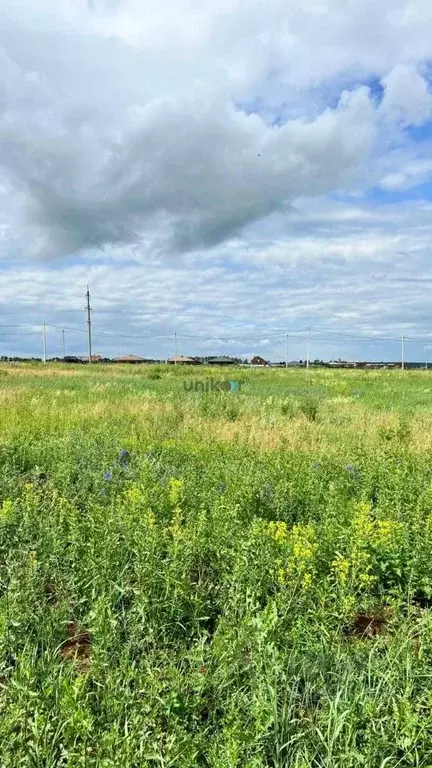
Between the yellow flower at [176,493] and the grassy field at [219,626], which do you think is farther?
the yellow flower at [176,493]

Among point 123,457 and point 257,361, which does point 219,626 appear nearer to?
point 123,457

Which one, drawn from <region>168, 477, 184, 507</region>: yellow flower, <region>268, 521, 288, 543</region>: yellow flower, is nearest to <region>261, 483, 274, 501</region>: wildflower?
<region>168, 477, 184, 507</region>: yellow flower

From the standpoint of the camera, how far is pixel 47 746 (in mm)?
2082

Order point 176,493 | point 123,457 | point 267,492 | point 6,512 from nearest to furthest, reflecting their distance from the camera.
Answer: point 6,512 → point 176,493 → point 267,492 → point 123,457

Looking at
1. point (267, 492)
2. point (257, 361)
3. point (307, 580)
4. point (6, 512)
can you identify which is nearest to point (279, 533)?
point (307, 580)

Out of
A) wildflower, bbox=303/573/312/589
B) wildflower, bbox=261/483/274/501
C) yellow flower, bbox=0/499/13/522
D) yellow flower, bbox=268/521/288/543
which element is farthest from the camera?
wildflower, bbox=261/483/274/501

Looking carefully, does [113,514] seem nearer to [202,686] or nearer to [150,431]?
[202,686]

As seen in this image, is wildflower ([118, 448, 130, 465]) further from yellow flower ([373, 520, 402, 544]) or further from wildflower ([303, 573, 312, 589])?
wildflower ([303, 573, 312, 589])

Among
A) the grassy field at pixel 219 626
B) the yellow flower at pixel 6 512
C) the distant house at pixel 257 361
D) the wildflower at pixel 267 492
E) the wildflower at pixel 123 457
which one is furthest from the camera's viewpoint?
the distant house at pixel 257 361

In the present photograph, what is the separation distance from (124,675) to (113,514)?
5.96 ft

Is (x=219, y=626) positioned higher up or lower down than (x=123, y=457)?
lower down

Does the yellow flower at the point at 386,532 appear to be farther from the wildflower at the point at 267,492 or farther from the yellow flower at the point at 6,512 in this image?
the yellow flower at the point at 6,512

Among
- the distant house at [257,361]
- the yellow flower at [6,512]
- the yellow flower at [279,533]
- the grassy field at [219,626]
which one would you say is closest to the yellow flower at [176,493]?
the grassy field at [219,626]

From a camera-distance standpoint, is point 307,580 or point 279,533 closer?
point 307,580
